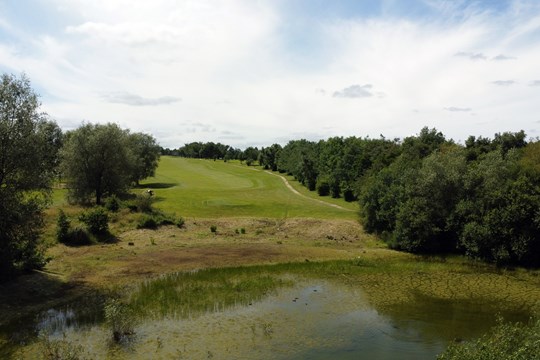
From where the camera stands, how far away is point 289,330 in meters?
23.6

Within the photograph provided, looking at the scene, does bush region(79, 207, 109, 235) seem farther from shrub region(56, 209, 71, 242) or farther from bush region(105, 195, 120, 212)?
bush region(105, 195, 120, 212)

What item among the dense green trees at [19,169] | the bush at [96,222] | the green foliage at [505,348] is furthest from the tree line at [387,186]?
the green foliage at [505,348]

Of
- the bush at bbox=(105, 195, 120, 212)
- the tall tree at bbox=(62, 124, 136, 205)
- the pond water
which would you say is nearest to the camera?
the pond water

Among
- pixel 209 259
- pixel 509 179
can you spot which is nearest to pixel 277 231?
pixel 209 259

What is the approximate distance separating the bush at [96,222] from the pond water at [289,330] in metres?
19.4

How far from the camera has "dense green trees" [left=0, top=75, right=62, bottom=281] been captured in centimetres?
2789

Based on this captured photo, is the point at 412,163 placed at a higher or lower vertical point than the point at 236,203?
higher

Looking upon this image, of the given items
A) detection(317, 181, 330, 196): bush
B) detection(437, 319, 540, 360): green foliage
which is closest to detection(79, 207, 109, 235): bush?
detection(437, 319, 540, 360): green foliage

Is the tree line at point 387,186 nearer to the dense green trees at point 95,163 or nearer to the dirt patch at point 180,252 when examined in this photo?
the dense green trees at point 95,163

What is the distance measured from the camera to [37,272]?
31.9 m

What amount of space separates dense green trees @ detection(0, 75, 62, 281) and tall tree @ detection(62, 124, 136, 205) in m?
29.1

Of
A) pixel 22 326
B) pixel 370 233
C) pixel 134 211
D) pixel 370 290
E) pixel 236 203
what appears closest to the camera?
pixel 22 326

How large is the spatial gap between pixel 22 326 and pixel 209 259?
18.5 meters

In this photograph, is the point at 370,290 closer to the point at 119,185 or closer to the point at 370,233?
the point at 370,233
